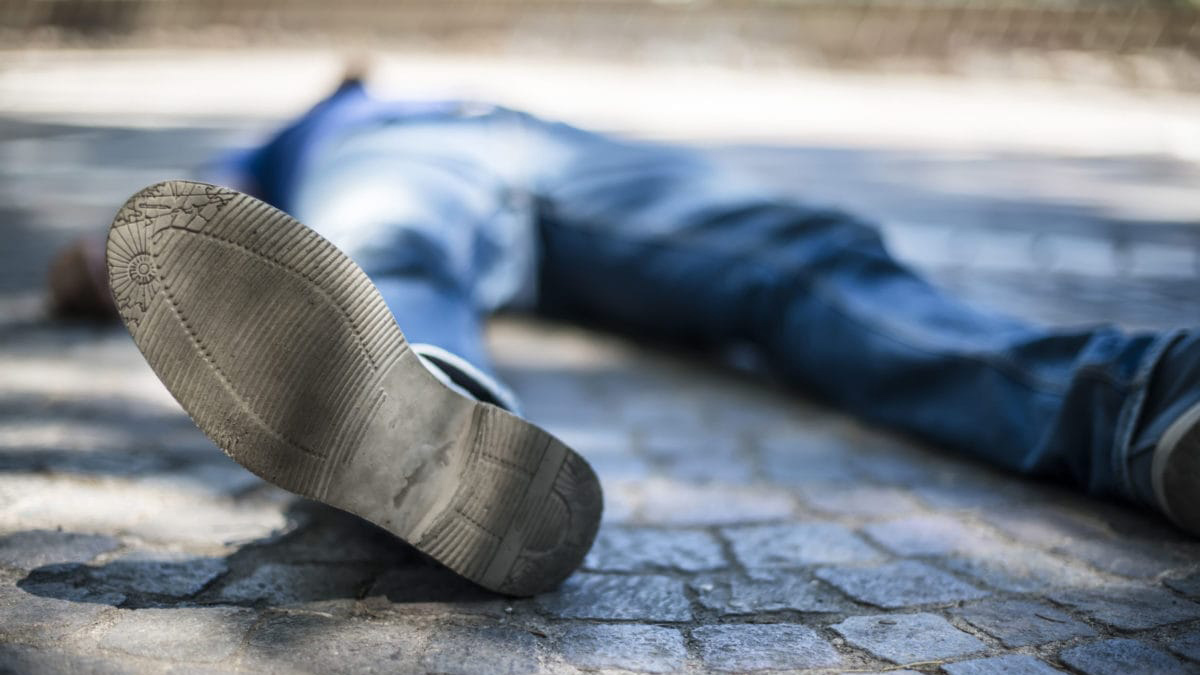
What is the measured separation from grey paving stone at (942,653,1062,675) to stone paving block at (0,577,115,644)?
1.02 m

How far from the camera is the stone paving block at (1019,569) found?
4.91 feet

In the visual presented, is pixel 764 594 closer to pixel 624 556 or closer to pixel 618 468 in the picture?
pixel 624 556

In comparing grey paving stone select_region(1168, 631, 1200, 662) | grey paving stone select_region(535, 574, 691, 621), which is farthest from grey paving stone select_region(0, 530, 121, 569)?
grey paving stone select_region(1168, 631, 1200, 662)

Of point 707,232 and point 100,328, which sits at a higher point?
point 707,232

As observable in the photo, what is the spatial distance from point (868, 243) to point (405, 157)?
3.26 ft

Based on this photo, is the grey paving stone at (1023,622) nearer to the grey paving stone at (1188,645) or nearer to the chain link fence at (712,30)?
the grey paving stone at (1188,645)

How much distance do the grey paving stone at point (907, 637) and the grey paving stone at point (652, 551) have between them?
26 centimetres

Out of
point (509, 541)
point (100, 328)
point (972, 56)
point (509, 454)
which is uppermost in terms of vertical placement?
point (972, 56)

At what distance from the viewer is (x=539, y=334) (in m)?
2.87

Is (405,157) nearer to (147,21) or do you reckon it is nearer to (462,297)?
(462,297)

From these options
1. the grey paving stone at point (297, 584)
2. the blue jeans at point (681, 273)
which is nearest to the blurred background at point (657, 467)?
the grey paving stone at point (297, 584)

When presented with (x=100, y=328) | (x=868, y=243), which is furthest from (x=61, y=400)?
(x=868, y=243)

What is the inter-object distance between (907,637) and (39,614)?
1056 millimetres

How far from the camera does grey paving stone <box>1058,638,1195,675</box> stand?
4.09 ft
